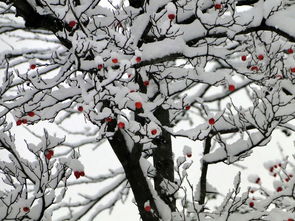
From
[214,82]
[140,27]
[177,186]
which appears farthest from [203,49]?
[177,186]

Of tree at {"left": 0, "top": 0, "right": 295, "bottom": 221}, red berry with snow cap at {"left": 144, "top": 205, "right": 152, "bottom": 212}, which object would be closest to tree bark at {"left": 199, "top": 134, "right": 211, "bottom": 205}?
tree at {"left": 0, "top": 0, "right": 295, "bottom": 221}

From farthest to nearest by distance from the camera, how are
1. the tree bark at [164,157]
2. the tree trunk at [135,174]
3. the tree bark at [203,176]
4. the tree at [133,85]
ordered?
1. the tree bark at [164,157]
2. the tree bark at [203,176]
3. the tree trunk at [135,174]
4. the tree at [133,85]

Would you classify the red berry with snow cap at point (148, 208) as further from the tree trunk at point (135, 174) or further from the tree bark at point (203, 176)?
the tree bark at point (203, 176)

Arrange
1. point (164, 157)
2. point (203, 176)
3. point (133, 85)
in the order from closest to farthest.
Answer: point (133, 85) < point (203, 176) < point (164, 157)

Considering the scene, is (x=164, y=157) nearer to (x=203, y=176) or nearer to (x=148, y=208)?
(x=203, y=176)

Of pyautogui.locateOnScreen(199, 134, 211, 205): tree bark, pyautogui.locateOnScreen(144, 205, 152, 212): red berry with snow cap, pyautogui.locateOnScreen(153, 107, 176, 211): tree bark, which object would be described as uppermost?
pyautogui.locateOnScreen(153, 107, 176, 211): tree bark

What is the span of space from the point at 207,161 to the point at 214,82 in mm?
1352

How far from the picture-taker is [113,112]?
332 centimetres

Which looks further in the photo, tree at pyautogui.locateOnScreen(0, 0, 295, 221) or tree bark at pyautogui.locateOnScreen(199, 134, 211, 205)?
tree bark at pyautogui.locateOnScreen(199, 134, 211, 205)

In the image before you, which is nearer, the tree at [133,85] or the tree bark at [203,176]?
the tree at [133,85]

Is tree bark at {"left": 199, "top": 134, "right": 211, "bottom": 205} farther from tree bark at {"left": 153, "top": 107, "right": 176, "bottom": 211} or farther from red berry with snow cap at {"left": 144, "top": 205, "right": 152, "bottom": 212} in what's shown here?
red berry with snow cap at {"left": 144, "top": 205, "right": 152, "bottom": 212}

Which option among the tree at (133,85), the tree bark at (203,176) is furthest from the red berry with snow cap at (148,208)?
the tree bark at (203,176)

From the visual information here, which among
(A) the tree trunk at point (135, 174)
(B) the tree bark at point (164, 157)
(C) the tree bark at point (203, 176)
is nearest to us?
(A) the tree trunk at point (135, 174)

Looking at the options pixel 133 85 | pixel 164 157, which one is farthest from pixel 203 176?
pixel 133 85
